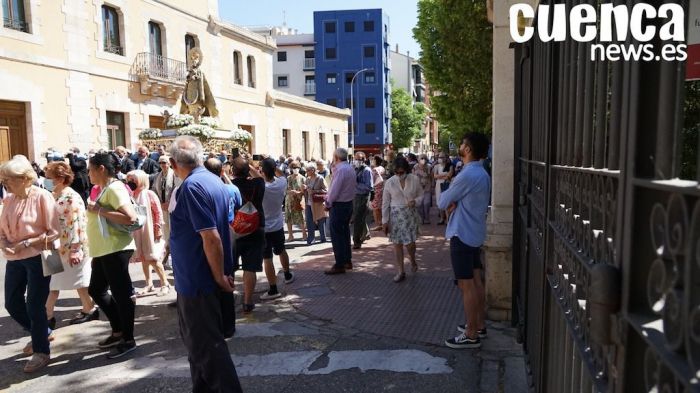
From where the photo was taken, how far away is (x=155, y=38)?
23766mm

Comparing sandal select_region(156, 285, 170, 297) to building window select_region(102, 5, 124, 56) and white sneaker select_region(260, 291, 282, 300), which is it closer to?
white sneaker select_region(260, 291, 282, 300)

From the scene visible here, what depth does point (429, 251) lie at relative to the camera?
9695 mm

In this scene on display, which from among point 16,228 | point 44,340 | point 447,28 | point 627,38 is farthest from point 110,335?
point 447,28

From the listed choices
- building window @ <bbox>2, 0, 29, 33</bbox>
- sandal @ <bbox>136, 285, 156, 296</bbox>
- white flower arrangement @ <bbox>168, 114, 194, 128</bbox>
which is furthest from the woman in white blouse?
building window @ <bbox>2, 0, 29, 33</bbox>

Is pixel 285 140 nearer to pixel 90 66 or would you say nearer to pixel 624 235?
pixel 90 66

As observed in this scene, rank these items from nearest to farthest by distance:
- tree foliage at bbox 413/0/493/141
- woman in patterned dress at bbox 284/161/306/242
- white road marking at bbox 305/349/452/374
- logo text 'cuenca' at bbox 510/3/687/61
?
logo text 'cuenca' at bbox 510/3/687/61 → white road marking at bbox 305/349/452/374 → woman in patterned dress at bbox 284/161/306/242 → tree foliage at bbox 413/0/493/141

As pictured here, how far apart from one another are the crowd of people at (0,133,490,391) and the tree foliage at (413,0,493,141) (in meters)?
6.63

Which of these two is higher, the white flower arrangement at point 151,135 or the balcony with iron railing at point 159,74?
the balcony with iron railing at point 159,74

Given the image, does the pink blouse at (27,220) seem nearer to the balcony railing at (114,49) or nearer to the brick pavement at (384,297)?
the brick pavement at (384,297)

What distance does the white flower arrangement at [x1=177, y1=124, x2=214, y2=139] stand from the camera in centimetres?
1376

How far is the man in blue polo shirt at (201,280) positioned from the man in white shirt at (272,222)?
310 centimetres

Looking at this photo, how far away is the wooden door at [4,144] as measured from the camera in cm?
1659

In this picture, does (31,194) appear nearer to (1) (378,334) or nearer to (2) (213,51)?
(1) (378,334)

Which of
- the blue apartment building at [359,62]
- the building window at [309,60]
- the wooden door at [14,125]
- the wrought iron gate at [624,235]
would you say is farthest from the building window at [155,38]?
the building window at [309,60]
